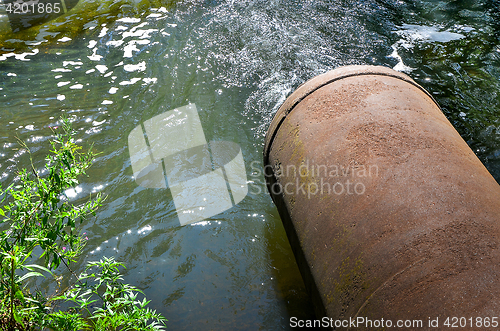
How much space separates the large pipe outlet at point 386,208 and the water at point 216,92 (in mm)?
1162

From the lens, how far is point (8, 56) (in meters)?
6.14

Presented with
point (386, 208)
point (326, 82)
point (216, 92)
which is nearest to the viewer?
point (386, 208)

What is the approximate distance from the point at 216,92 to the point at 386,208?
13.1 feet

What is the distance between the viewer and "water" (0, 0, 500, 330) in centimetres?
334

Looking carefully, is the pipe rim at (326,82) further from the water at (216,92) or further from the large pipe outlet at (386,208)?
the water at (216,92)

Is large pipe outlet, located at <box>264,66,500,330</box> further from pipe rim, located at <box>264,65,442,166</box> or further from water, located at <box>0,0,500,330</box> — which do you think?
water, located at <box>0,0,500,330</box>

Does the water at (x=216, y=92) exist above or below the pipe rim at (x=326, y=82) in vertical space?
below

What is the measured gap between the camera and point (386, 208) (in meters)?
1.84

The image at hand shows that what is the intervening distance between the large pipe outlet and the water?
116cm

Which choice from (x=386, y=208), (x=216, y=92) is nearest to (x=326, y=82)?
(x=386, y=208)

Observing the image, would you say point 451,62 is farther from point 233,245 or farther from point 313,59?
point 233,245

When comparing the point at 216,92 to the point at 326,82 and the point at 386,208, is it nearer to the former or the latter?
the point at 326,82

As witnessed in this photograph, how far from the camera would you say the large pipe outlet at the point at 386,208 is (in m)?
1.54

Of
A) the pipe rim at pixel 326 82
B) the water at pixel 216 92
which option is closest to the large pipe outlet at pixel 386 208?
the pipe rim at pixel 326 82
